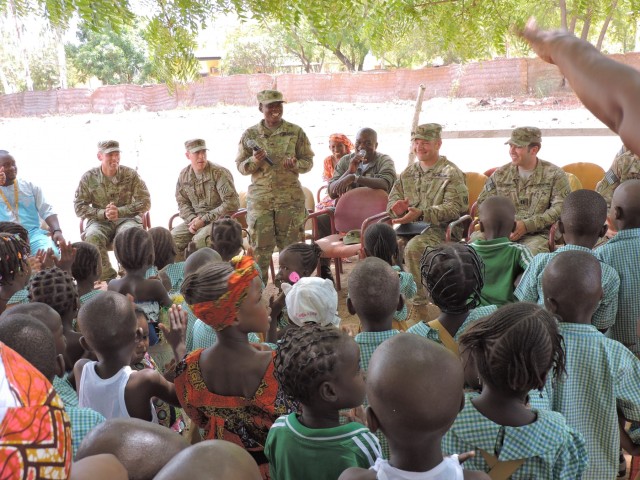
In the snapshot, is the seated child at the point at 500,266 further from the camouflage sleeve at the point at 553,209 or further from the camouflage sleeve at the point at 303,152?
the camouflage sleeve at the point at 303,152

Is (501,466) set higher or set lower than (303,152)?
lower

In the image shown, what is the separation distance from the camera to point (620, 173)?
5.83 metres

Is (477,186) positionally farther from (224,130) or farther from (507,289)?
(224,130)

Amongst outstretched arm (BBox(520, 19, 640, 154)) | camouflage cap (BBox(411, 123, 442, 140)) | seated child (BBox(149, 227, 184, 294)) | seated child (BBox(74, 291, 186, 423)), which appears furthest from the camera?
camouflage cap (BBox(411, 123, 442, 140))

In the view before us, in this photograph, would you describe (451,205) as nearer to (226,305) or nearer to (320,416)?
(226,305)

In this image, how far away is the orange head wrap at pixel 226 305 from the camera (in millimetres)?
2410

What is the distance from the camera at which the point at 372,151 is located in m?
7.00

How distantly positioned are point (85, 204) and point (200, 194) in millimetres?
1245

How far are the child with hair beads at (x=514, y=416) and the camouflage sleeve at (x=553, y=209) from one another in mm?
3512

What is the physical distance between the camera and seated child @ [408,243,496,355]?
8.95 feet

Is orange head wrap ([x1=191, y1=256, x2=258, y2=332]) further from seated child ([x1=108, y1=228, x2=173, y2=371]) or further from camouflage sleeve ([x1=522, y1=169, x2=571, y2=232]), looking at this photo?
camouflage sleeve ([x1=522, y1=169, x2=571, y2=232])

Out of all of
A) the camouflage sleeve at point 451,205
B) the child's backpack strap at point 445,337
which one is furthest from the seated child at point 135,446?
the camouflage sleeve at point 451,205

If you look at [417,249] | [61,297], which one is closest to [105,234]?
[417,249]

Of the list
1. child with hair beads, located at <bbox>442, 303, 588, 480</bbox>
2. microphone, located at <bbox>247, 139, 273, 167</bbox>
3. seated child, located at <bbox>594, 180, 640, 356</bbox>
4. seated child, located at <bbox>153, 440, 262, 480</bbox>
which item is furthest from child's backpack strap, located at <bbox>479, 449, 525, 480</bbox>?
microphone, located at <bbox>247, 139, 273, 167</bbox>
